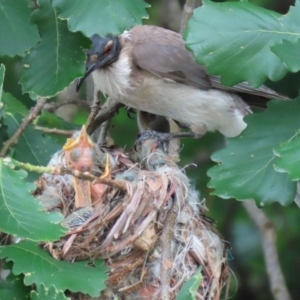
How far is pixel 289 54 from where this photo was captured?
277cm

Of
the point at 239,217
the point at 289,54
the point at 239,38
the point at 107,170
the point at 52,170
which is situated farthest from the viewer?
the point at 239,217

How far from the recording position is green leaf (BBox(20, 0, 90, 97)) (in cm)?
324

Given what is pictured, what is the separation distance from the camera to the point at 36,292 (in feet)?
8.93

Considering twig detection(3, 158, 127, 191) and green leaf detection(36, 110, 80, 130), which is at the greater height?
twig detection(3, 158, 127, 191)

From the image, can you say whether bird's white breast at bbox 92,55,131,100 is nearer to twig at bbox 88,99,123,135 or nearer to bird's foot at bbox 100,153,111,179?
twig at bbox 88,99,123,135

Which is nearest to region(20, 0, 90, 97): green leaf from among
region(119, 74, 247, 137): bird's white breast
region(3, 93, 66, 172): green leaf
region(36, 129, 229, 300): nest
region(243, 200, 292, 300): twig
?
A: region(36, 129, 229, 300): nest

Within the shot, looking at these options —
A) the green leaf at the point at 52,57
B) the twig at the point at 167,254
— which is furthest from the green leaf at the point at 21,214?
the green leaf at the point at 52,57

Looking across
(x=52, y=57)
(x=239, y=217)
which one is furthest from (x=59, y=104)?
(x=239, y=217)

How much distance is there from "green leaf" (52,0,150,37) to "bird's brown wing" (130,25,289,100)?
1.31 meters

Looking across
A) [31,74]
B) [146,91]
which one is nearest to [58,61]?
[31,74]

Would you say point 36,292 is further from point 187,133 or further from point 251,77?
point 187,133

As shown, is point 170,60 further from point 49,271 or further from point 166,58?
point 49,271

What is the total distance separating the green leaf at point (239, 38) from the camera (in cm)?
289

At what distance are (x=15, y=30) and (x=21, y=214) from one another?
3.57 ft
